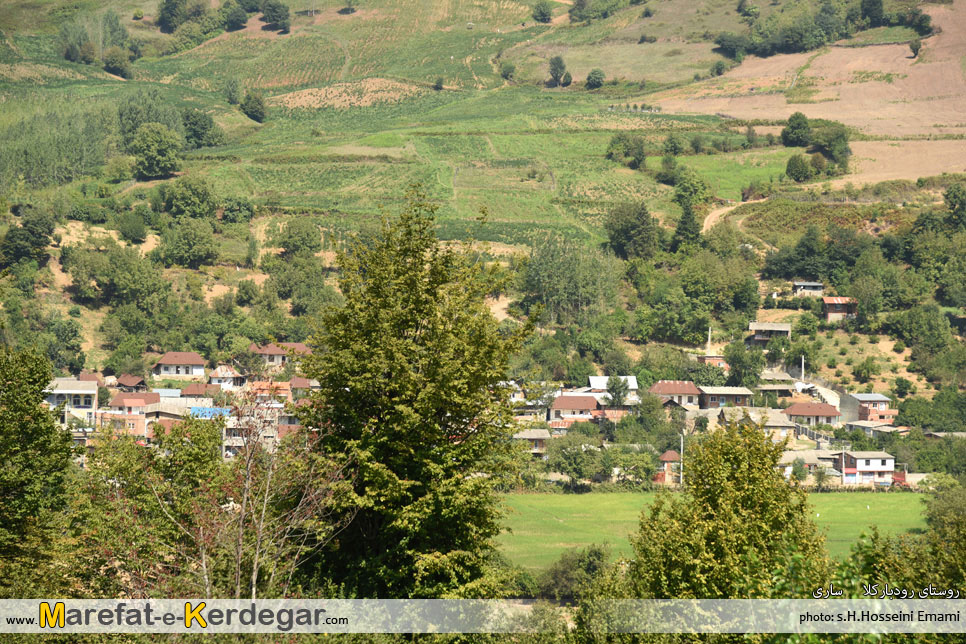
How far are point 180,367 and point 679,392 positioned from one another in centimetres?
3626

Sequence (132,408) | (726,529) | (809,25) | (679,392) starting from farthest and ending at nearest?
(809,25)
(679,392)
(132,408)
(726,529)

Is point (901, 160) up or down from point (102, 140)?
up

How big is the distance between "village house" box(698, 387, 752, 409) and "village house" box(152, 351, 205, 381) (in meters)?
36.4

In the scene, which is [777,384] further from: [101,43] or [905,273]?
[101,43]

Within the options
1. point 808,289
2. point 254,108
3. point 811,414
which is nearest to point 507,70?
point 254,108

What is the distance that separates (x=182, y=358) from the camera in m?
81.4

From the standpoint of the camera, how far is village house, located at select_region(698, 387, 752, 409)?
3132 inches

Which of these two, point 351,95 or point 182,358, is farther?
point 351,95

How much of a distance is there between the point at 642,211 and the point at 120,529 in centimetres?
8759

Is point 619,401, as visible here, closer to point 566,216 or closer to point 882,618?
point 566,216

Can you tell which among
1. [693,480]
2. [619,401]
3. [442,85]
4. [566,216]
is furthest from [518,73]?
[693,480]

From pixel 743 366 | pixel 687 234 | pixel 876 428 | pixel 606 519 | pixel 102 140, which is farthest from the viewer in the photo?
pixel 102 140

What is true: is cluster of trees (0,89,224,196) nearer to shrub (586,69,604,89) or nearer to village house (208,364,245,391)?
village house (208,364,245,391)

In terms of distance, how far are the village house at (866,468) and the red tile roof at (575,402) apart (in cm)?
1712
